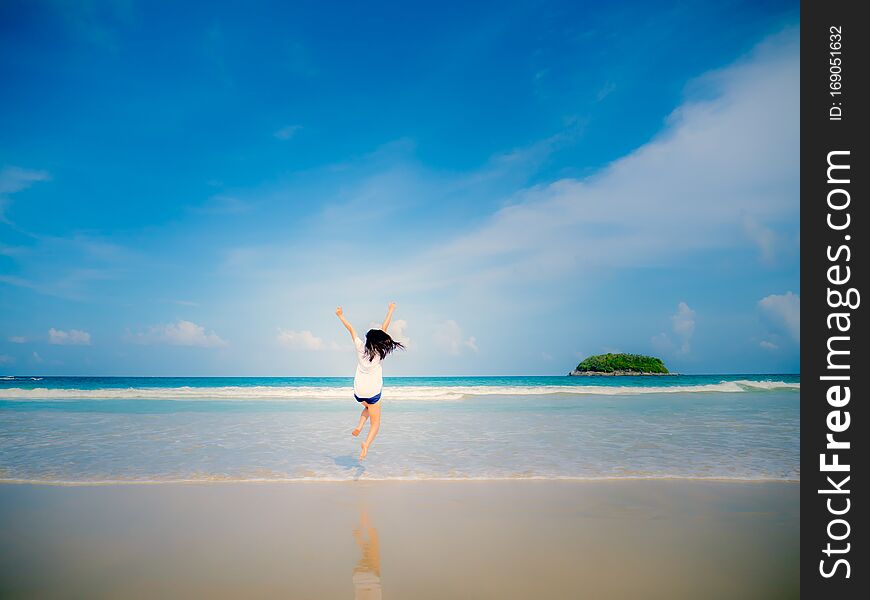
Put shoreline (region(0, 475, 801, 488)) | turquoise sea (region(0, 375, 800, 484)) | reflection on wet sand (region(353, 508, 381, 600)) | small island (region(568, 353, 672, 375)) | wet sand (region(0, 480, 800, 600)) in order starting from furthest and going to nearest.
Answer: small island (region(568, 353, 672, 375)), turquoise sea (region(0, 375, 800, 484)), shoreline (region(0, 475, 801, 488)), wet sand (region(0, 480, 800, 600)), reflection on wet sand (region(353, 508, 381, 600))

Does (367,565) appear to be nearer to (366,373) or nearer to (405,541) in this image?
(405,541)

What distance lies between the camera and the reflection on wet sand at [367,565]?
3.43m

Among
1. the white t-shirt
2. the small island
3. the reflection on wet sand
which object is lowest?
the small island

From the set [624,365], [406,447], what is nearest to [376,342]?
[406,447]

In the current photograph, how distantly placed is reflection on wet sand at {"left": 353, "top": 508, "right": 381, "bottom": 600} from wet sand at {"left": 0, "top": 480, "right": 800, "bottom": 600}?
17 mm

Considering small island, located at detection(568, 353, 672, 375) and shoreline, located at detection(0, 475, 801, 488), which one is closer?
shoreline, located at detection(0, 475, 801, 488)

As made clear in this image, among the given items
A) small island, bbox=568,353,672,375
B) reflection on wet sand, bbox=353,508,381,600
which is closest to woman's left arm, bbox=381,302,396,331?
reflection on wet sand, bbox=353,508,381,600

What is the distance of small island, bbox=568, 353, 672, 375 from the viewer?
7494 cm

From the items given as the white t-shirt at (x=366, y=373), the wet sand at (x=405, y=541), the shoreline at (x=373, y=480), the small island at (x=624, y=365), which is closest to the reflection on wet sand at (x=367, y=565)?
the wet sand at (x=405, y=541)

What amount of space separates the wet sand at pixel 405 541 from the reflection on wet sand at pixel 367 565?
0.06ft

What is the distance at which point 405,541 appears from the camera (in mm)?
4410

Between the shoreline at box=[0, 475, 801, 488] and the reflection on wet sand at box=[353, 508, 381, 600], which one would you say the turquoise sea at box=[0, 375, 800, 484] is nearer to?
the shoreline at box=[0, 475, 801, 488]

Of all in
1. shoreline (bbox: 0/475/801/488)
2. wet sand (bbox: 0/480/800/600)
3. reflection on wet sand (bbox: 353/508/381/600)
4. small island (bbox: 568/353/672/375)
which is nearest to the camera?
reflection on wet sand (bbox: 353/508/381/600)

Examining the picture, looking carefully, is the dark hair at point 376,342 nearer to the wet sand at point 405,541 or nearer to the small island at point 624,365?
the wet sand at point 405,541
